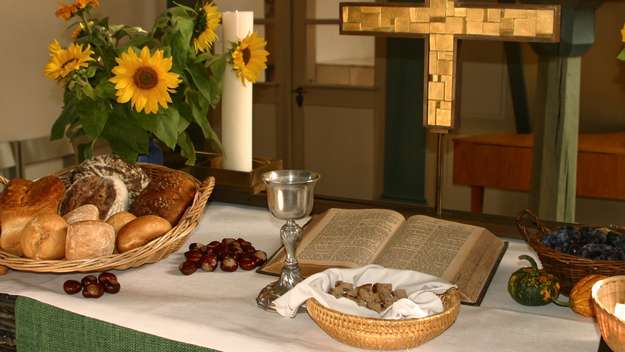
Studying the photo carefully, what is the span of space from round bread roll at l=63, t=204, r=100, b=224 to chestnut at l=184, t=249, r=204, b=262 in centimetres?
14

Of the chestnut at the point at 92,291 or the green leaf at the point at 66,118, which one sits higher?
the green leaf at the point at 66,118

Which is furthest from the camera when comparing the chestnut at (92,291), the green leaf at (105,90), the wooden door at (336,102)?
the wooden door at (336,102)

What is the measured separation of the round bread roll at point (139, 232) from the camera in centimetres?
128

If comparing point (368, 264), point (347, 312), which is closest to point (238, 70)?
Answer: point (368, 264)

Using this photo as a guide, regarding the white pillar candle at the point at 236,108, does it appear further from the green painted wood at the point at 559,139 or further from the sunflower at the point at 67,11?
the green painted wood at the point at 559,139

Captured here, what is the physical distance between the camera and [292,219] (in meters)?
1.15

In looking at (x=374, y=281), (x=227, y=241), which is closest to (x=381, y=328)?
(x=374, y=281)

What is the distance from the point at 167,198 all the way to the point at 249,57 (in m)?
0.31

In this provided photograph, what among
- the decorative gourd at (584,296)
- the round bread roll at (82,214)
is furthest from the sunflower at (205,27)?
the decorative gourd at (584,296)

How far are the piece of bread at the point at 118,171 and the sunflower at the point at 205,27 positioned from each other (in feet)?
0.73

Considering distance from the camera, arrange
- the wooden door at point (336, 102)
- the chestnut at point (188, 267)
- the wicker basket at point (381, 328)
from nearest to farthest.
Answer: the wicker basket at point (381, 328) → the chestnut at point (188, 267) → the wooden door at point (336, 102)

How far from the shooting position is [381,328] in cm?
98

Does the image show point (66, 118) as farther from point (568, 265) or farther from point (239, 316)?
point (568, 265)

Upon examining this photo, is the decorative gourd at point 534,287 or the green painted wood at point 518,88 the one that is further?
the green painted wood at point 518,88
